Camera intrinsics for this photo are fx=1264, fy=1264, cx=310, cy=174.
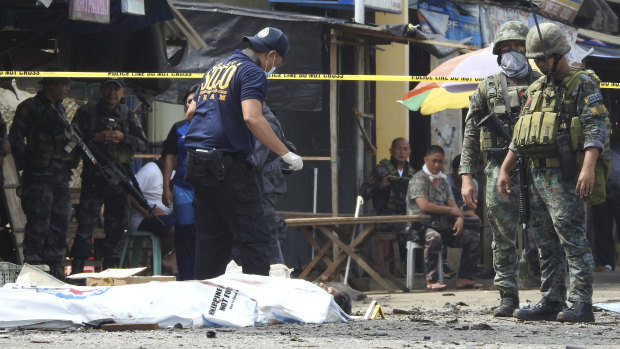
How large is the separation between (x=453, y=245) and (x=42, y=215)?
4531 mm

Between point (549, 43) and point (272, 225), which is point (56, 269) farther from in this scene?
point (549, 43)

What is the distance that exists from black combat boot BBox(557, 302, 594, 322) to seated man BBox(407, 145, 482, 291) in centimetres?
462

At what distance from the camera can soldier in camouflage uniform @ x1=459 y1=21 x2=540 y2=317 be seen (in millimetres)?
8211

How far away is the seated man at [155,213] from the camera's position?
37.1ft

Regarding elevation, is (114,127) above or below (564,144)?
above

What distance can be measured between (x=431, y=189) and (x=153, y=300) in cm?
627

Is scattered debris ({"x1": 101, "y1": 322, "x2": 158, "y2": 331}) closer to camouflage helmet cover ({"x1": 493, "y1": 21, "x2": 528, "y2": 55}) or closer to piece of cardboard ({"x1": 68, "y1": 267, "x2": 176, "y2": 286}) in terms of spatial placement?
piece of cardboard ({"x1": 68, "y1": 267, "x2": 176, "y2": 286})

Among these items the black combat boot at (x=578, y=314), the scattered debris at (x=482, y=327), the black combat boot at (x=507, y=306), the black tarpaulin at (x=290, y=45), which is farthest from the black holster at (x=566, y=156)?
the black tarpaulin at (x=290, y=45)

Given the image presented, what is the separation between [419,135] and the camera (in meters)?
16.1

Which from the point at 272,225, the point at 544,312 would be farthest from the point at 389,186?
the point at 544,312

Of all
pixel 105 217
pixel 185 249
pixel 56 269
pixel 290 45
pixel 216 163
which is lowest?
pixel 56 269

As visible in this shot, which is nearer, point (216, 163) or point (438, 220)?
point (216, 163)

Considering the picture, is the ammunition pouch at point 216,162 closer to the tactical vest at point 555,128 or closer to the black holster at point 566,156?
the tactical vest at point 555,128

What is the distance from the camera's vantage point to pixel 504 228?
8.19m
